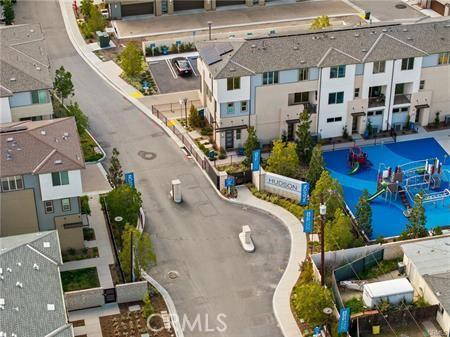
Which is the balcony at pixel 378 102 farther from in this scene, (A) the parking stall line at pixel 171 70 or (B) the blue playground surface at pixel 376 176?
(A) the parking stall line at pixel 171 70

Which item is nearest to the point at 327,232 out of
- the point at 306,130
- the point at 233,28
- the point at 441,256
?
the point at 441,256

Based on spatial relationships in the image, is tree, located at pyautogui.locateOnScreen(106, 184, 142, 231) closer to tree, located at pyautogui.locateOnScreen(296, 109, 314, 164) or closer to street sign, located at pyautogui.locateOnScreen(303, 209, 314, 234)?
street sign, located at pyautogui.locateOnScreen(303, 209, 314, 234)

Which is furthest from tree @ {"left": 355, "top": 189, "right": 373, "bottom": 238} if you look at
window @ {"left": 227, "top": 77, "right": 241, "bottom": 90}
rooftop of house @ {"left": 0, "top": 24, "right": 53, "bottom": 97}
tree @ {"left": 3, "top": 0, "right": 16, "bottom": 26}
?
tree @ {"left": 3, "top": 0, "right": 16, "bottom": 26}

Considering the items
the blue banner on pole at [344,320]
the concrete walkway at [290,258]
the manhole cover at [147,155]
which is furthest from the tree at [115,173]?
the blue banner on pole at [344,320]

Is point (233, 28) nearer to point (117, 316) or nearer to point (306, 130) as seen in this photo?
point (306, 130)

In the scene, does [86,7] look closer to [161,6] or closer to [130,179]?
[161,6]
